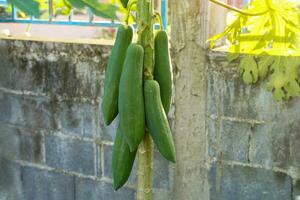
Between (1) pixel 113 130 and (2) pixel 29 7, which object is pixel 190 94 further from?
(2) pixel 29 7

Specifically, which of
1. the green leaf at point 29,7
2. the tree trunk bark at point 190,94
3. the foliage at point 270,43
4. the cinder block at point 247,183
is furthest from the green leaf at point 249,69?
the green leaf at point 29,7

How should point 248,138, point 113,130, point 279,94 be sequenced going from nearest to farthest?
point 279,94 → point 248,138 → point 113,130

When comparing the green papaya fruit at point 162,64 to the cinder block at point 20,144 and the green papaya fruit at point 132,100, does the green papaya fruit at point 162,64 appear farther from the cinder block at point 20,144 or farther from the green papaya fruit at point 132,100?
the cinder block at point 20,144

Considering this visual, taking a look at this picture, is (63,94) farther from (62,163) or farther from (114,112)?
(114,112)

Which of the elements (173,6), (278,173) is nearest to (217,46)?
(173,6)

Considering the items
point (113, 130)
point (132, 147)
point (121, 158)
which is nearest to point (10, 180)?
point (113, 130)

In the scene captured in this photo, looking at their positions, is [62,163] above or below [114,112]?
below
